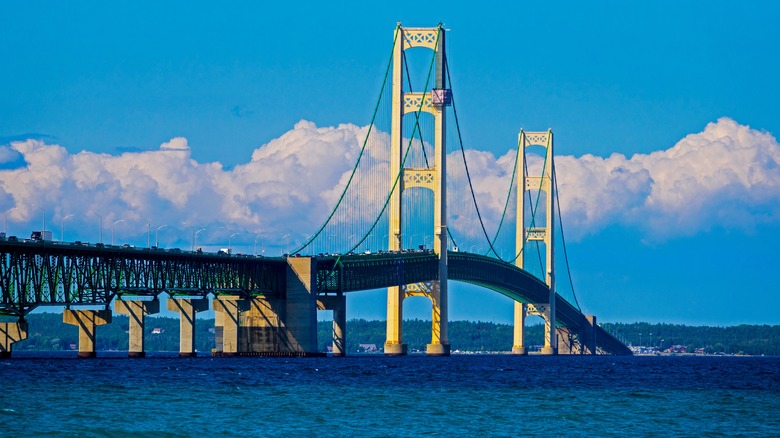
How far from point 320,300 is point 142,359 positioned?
19386 mm

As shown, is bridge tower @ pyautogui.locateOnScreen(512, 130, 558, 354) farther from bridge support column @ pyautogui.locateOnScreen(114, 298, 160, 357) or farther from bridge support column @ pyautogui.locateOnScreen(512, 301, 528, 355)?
bridge support column @ pyautogui.locateOnScreen(114, 298, 160, 357)

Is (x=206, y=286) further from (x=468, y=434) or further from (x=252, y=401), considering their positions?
(x=468, y=434)

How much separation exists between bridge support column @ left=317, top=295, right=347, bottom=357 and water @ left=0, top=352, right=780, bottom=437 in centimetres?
3244

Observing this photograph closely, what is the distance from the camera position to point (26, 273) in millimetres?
87375

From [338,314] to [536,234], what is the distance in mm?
61018

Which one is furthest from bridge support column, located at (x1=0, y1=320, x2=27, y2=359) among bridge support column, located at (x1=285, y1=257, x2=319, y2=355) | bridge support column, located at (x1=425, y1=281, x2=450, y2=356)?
bridge support column, located at (x1=425, y1=281, x2=450, y2=356)

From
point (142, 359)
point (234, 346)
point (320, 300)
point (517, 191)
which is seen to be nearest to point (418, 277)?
point (320, 300)

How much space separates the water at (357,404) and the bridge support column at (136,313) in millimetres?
16942

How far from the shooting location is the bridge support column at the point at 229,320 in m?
108

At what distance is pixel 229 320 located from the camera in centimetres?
10906

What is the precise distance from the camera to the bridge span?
88625 mm

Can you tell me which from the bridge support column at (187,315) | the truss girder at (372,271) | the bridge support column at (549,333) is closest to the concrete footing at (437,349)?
the truss girder at (372,271)

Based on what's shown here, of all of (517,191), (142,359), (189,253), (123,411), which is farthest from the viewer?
(517,191)

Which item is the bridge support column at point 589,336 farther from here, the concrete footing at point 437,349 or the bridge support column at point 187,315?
the bridge support column at point 187,315
